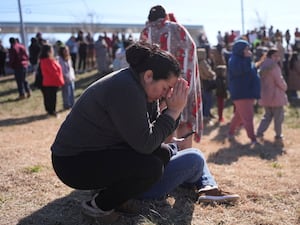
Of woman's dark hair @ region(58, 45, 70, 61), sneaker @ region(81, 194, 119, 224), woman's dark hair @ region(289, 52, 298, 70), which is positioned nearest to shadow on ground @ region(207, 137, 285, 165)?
sneaker @ region(81, 194, 119, 224)

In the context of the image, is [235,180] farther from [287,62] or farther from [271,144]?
[287,62]

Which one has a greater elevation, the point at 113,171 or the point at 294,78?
the point at 113,171

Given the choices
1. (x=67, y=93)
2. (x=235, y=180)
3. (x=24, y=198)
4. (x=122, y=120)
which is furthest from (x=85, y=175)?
(x=67, y=93)

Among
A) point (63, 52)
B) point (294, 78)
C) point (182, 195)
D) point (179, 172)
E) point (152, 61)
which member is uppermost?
point (152, 61)

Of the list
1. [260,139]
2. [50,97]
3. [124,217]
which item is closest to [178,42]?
[124,217]

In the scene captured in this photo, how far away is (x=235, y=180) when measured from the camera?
4.11m

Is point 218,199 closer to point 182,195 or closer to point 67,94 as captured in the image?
point 182,195

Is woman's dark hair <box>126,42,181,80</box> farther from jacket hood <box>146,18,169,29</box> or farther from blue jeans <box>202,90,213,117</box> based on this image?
blue jeans <box>202,90,213,117</box>

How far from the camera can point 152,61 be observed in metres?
2.52

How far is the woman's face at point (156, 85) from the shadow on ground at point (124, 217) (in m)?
0.87

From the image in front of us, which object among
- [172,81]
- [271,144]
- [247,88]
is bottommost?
[271,144]

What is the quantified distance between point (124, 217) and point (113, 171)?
19.8 inches

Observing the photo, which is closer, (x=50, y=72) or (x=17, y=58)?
(x=50, y=72)

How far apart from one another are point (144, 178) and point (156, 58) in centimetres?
75
